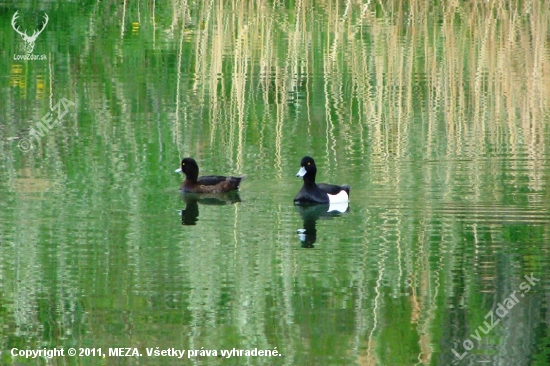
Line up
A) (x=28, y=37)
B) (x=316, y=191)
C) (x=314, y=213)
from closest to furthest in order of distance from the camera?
1. (x=314, y=213)
2. (x=316, y=191)
3. (x=28, y=37)

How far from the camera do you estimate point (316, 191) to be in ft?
37.1

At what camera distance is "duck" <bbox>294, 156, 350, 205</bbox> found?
11.2 m

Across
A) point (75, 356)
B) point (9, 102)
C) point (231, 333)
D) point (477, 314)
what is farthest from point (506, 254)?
point (9, 102)

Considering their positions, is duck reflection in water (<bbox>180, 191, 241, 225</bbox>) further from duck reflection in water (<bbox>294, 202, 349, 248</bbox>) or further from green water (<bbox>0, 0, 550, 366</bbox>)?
duck reflection in water (<bbox>294, 202, 349, 248</bbox>)

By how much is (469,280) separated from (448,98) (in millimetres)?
6643

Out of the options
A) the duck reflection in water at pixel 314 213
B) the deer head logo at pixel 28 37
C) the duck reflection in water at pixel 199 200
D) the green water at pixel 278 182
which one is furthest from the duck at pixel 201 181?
the deer head logo at pixel 28 37

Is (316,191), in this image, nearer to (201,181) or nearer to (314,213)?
(314,213)

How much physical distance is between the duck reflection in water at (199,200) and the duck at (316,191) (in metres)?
0.60

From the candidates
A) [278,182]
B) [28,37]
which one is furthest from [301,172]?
[28,37]

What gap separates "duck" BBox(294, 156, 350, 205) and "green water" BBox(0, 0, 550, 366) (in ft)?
0.47

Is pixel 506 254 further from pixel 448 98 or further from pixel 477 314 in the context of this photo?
pixel 448 98

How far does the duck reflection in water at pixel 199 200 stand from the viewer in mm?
10961

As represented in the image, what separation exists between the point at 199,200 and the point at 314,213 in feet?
4.28

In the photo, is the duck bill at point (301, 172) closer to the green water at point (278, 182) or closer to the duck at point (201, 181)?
the green water at point (278, 182)
